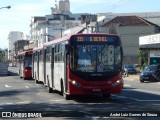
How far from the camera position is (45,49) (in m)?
32.3

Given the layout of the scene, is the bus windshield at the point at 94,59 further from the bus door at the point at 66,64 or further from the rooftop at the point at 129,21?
the rooftop at the point at 129,21

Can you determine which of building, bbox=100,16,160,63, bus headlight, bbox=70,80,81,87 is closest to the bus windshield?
bus headlight, bbox=70,80,81,87

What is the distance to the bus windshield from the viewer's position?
22766 millimetres

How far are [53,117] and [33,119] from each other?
2.97ft

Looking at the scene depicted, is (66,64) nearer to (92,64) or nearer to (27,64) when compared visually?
(92,64)

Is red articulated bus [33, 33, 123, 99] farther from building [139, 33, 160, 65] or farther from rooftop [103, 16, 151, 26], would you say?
rooftop [103, 16, 151, 26]

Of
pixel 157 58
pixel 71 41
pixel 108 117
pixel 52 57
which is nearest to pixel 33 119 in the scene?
pixel 108 117

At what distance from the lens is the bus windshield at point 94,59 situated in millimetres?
22766

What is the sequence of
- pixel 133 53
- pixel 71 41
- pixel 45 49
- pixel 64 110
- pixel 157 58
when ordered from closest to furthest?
1. pixel 64 110
2. pixel 71 41
3. pixel 45 49
4. pixel 157 58
5. pixel 133 53

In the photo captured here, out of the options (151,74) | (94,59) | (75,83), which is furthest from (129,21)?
(75,83)

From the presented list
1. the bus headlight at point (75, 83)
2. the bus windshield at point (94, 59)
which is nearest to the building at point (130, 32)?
the bus windshield at point (94, 59)

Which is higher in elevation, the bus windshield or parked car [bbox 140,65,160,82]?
the bus windshield

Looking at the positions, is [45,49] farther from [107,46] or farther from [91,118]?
[91,118]

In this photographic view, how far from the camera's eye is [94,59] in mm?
22875
